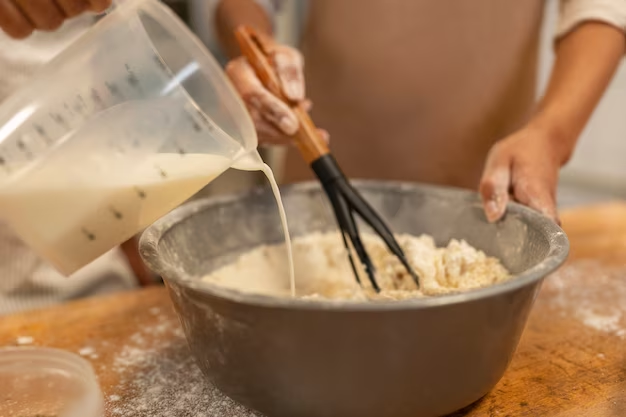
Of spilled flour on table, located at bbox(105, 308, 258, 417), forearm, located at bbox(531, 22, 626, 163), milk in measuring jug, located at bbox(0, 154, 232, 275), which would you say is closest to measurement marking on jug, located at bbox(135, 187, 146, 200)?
milk in measuring jug, located at bbox(0, 154, 232, 275)

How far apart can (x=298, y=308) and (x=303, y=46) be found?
2.69ft

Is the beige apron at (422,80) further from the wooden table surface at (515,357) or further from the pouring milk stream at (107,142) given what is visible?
the pouring milk stream at (107,142)

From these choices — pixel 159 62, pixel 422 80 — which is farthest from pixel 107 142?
pixel 422 80

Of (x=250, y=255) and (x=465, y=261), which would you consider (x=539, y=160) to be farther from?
(x=250, y=255)

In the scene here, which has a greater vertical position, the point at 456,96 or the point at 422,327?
the point at 422,327

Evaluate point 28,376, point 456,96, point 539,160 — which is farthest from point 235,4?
point 28,376

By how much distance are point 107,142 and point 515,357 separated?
498 mm

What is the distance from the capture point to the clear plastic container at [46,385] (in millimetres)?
551

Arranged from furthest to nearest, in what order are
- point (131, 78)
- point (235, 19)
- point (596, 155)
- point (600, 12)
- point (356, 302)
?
1. point (596, 155)
2. point (235, 19)
3. point (600, 12)
4. point (131, 78)
5. point (356, 302)

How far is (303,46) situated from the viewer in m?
1.19

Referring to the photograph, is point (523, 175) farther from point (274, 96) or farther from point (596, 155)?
point (596, 155)

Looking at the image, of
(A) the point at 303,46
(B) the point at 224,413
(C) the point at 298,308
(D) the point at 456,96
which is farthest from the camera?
(A) the point at 303,46

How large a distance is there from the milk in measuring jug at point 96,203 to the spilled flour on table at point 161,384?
0.15 meters

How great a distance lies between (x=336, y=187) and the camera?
79cm
